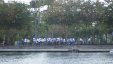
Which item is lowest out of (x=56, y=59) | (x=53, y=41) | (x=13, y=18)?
(x=56, y=59)

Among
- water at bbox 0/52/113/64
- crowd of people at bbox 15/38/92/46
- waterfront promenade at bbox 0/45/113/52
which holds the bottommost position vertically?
water at bbox 0/52/113/64

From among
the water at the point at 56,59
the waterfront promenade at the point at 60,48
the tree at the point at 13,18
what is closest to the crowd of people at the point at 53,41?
the tree at the point at 13,18

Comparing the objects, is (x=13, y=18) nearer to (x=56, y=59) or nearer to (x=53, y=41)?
(x=53, y=41)

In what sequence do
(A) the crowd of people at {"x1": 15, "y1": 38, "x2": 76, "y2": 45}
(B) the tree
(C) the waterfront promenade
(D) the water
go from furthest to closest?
(B) the tree → (A) the crowd of people at {"x1": 15, "y1": 38, "x2": 76, "y2": 45} → (C) the waterfront promenade → (D) the water

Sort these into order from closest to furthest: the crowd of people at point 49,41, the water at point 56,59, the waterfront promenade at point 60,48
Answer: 1. the water at point 56,59
2. the waterfront promenade at point 60,48
3. the crowd of people at point 49,41

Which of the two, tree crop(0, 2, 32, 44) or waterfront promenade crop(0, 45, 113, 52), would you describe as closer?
waterfront promenade crop(0, 45, 113, 52)

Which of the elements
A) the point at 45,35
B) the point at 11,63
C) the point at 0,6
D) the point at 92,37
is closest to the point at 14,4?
the point at 0,6

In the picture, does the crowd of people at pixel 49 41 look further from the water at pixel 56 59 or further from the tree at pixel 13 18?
the water at pixel 56 59

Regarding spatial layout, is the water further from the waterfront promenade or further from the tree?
the tree

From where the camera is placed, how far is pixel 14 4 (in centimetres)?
7538

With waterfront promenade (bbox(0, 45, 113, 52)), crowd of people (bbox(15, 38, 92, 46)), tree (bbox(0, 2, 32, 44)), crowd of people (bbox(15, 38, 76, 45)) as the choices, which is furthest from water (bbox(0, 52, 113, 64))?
tree (bbox(0, 2, 32, 44))

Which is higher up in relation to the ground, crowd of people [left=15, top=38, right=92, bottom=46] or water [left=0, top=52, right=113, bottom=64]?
crowd of people [left=15, top=38, right=92, bottom=46]

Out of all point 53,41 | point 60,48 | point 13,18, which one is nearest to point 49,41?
point 53,41

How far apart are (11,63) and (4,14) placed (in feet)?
102
